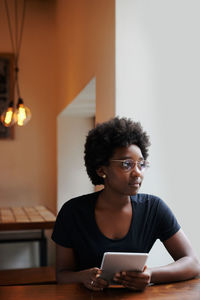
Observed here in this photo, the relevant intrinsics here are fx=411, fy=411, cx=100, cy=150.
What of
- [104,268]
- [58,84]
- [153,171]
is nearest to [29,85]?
[58,84]

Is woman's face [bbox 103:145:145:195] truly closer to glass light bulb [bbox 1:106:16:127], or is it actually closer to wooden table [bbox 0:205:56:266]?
wooden table [bbox 0:205:56:266]

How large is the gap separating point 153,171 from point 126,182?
68 cm

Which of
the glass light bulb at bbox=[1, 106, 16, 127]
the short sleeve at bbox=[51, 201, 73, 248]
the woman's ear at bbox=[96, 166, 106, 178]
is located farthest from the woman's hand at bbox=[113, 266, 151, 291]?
the glass light bulb at bbox=[1, 106, 16, 127]

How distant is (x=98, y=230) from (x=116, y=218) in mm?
94

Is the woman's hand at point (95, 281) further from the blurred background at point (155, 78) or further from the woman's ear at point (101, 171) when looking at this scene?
the blurred background at point (155, 78)

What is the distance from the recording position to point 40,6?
16.4ft

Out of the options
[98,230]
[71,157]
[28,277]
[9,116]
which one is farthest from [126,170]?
[71,157]

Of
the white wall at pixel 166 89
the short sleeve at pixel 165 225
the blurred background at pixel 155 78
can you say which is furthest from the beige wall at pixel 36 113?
the short sleeve at pixel 165 225

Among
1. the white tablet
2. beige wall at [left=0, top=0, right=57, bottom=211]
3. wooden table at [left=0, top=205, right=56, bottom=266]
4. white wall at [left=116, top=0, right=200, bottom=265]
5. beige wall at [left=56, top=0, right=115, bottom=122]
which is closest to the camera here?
the white tablet

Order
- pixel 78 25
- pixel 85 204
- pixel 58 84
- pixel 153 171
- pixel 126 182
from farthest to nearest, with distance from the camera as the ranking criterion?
1. pixel 58 84
2. pixel 78 25
3. pixel 153 171
4. pixel 85 204
5. pixel 126 182

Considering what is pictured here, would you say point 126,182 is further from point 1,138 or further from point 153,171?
point 1,138

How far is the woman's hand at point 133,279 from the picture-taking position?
53.9 inches

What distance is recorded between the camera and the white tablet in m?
1.30

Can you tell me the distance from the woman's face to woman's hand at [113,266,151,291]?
326 mm
